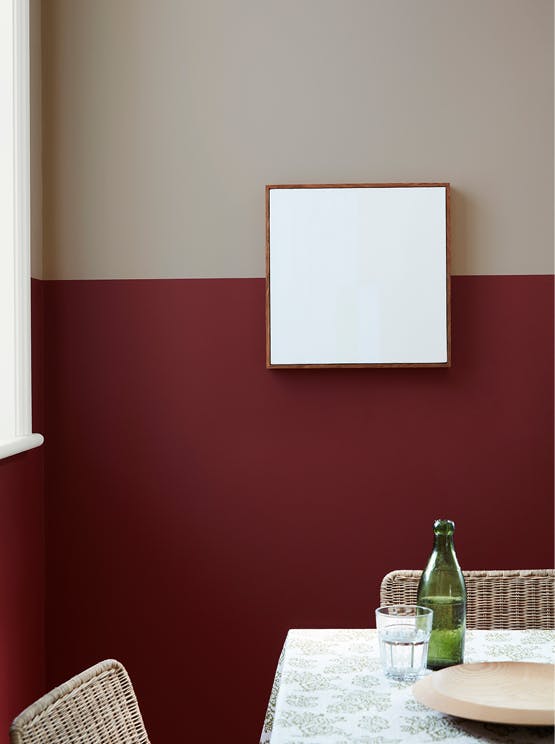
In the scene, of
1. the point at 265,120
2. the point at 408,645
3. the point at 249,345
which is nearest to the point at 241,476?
the point at 249,345

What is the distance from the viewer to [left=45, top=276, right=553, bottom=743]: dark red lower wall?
260cm

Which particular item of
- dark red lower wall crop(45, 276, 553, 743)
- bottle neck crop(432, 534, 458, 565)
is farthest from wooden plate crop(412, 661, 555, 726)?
dark red lower wall crop(45, 276, 553, 743)

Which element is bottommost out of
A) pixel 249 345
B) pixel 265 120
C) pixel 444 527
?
pixel 444 527

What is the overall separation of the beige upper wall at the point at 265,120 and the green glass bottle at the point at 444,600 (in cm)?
114

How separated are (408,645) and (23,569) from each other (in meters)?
1.31

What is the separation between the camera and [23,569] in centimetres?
246

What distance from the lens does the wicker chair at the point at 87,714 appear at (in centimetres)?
127

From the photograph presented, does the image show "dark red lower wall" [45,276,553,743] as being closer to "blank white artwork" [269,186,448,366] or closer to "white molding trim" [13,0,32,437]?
"blank white artwork" [269,186,448,366]

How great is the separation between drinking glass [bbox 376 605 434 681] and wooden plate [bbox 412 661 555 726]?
4cm

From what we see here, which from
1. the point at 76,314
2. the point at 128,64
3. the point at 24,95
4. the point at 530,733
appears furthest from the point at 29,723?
the point at 128,64

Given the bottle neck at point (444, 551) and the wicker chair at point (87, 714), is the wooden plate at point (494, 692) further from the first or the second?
the wicker chair at point (87, 714)

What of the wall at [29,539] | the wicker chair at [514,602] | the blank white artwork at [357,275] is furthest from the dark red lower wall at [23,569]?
the wicker chair at [514,602]

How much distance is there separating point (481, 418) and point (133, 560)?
3.54 feet

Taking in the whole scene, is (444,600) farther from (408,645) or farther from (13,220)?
(13,220)
